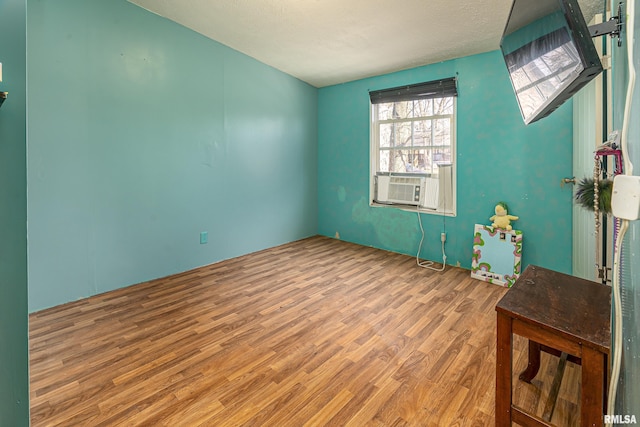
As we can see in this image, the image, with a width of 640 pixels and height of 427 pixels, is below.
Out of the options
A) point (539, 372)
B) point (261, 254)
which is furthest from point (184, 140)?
point (539, 372)

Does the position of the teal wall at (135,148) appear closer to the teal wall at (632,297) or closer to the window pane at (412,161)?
the window pane at (412,161)

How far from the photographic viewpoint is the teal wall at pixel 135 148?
2.26 meters

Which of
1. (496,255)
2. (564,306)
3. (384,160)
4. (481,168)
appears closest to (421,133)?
(384,160)

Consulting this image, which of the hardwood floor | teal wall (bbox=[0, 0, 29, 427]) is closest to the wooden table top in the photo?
the hardwood floor

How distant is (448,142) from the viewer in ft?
11.5

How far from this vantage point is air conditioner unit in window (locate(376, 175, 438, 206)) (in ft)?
12.3

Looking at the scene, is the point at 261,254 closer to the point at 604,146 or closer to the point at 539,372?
the point at 539,372

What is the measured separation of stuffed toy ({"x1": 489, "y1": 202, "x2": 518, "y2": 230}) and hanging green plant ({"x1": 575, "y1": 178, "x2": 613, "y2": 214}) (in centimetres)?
196

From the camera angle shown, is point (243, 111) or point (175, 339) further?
point (243, 111)

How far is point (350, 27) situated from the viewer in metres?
2.80

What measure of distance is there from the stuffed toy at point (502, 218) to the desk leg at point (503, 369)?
2246mm

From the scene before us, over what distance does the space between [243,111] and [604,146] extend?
3.38m

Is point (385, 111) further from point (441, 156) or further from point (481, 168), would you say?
point (481, 168)

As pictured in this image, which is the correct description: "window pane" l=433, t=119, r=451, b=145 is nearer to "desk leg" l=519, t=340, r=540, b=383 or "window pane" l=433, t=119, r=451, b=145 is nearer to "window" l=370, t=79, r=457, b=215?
"window" l=370, t=79, r=457, b=215
